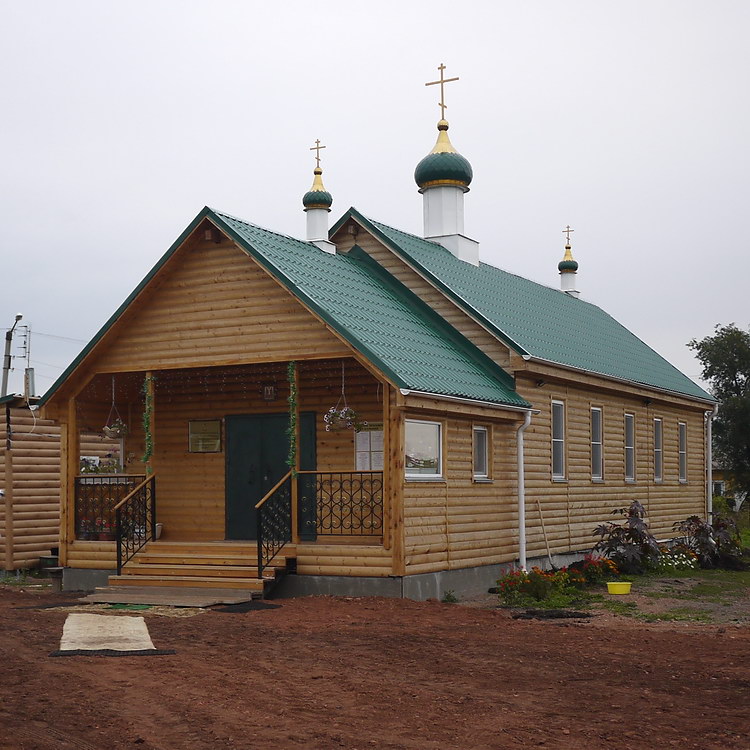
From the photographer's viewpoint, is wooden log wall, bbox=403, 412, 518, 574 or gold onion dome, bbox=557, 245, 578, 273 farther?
gold onion dome, bbox=557, 245, 578, 273

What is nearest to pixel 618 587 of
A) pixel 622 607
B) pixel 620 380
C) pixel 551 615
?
pixel 622 607

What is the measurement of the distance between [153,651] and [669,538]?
1749 cm

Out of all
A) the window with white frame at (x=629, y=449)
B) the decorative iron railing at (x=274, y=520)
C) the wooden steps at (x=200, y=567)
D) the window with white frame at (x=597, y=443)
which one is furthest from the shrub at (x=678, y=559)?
the wooden steps at (x=200, y=567)

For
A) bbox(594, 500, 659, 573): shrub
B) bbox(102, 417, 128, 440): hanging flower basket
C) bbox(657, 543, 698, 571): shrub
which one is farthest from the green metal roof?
bbox(657, 543, 698, 571): shrub

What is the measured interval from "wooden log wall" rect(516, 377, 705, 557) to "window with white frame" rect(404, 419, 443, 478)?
3.00 metres

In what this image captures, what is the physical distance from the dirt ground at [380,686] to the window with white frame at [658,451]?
12.4 meters

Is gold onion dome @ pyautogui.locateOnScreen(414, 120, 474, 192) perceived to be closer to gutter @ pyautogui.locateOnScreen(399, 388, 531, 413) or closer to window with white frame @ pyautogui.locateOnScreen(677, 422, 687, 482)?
gutter @ pyautogui.locateOnScreen(399, 388, 531, 413)

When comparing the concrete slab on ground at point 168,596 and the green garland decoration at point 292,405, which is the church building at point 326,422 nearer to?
the green garland decoration at point 292,405

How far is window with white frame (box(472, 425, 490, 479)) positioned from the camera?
1795 centimetres

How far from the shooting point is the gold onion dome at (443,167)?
76.5ft

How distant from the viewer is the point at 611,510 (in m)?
23.0

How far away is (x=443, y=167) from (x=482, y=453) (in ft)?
24.7

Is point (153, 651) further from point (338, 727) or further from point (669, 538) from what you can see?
point (669, 538)

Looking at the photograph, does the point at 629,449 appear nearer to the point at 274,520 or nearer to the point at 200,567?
the point at 274,520
